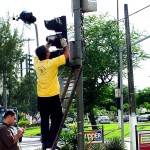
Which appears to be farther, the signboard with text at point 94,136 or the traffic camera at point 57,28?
the signboard with text at point 94,136

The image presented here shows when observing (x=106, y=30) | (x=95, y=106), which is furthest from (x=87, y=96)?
(x=106, y=30)

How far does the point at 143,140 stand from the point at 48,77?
644cm

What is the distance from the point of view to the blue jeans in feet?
22.9

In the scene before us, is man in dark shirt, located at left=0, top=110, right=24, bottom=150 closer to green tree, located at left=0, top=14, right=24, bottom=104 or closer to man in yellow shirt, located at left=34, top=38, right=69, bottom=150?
Result: man in yellow shirt, located at left=34, top=38, right=69, bottom=150

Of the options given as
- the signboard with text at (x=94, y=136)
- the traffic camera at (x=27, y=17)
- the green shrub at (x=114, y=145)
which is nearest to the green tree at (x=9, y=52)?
the signboard with text at (x=94, y=136)

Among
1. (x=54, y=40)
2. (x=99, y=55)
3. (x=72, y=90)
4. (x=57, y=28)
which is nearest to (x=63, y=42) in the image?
(x=54, y=40)

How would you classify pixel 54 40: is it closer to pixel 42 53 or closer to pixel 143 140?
pixel 42 53

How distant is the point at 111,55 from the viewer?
102ft

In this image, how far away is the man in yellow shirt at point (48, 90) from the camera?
687 cm

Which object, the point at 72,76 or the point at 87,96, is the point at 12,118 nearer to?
the point at 72,76

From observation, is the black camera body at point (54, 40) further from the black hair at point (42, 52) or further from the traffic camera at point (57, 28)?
the black hair at point (42, 52)

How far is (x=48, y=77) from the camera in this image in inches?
271

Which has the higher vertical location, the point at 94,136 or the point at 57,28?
the point at 57,28

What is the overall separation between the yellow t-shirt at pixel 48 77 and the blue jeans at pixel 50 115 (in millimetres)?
99
